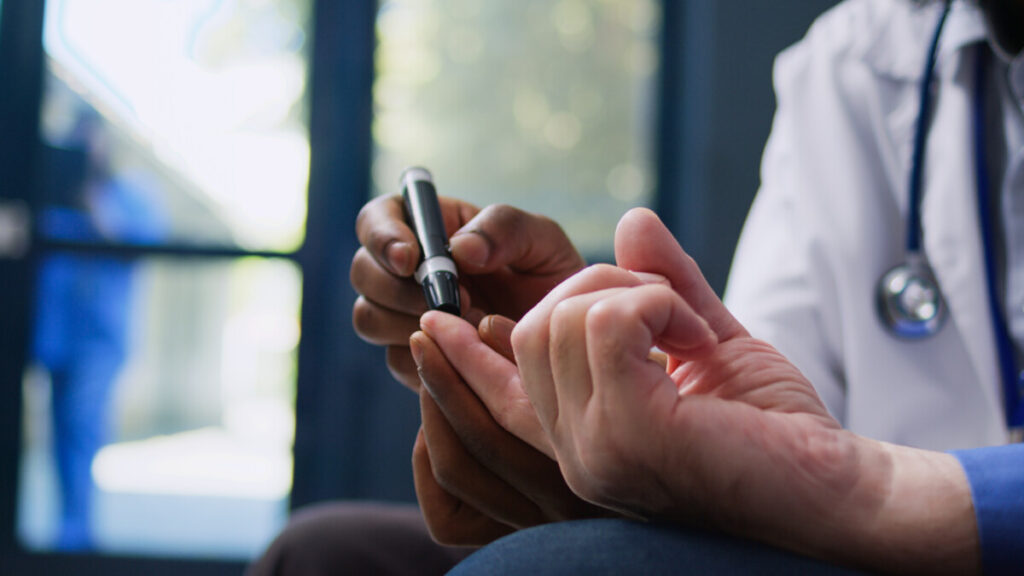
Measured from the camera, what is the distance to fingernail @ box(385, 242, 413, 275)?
55 centimetres

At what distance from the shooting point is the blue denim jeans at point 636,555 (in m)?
0.28

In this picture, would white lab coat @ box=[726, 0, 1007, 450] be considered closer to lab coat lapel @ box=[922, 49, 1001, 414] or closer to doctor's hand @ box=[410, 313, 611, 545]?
lab coat lapel @ box=[922, 49, 1001, 414]

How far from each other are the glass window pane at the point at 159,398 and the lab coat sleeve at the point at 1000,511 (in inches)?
79.5

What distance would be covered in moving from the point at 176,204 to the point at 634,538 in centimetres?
221

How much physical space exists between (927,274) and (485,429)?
1.70 ft

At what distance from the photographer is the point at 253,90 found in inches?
88.0

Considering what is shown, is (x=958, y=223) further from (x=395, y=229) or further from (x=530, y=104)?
(x=530, y=104)

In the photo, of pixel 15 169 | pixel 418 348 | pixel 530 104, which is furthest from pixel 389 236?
pixel 15 169

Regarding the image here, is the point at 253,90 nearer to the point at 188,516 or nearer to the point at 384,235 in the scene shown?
the point at 188,516

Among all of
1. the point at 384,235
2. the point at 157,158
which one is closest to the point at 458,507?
the point at 384,235

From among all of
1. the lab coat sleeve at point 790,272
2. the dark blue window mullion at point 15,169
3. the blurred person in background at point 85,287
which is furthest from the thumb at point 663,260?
the dark blue window mullion at point 15,169

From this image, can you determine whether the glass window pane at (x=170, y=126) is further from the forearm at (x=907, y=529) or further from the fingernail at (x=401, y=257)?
the forearm at (x=907, y=529)

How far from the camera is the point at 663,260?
375 mm

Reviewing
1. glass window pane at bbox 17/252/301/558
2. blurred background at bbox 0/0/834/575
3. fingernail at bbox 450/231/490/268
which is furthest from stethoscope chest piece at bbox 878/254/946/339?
glass window pane at bbox 17/252/301/558
